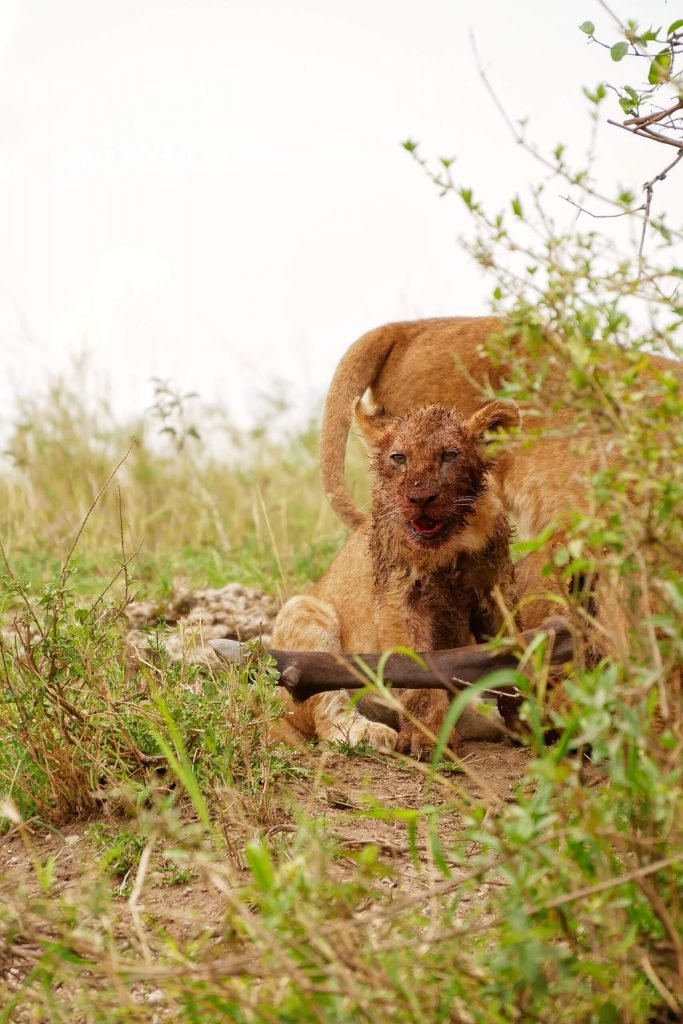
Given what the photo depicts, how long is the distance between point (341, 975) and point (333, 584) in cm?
354

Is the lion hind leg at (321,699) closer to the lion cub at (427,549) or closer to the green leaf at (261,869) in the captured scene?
the lion cub at (427,549)

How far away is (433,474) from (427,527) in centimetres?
18

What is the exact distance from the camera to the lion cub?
14.1ft

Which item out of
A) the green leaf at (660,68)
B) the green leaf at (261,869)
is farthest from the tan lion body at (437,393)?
the green leaf at (261,869)

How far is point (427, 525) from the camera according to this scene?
426cm

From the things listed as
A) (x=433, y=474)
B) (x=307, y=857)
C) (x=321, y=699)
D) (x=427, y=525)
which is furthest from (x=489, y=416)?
(x=307, y=857)

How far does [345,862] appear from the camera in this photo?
3.28 m

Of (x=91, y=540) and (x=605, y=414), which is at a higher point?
(x=605, y=414)

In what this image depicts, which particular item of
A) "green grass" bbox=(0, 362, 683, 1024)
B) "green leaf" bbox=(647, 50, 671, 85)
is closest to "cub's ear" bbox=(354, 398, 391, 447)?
"green grass" bbox=(0, 362, 683, 1024)

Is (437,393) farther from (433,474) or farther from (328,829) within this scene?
(328,829)

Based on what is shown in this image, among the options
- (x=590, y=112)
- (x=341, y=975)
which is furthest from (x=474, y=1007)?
(x=590, y=112)

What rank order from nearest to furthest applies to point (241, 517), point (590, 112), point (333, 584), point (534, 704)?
point (534, 704), point (590, 112), point (333, 584), point (241, 517)

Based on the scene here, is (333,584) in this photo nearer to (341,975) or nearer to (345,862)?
(345,862)

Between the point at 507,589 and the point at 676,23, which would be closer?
the point at 676,23
